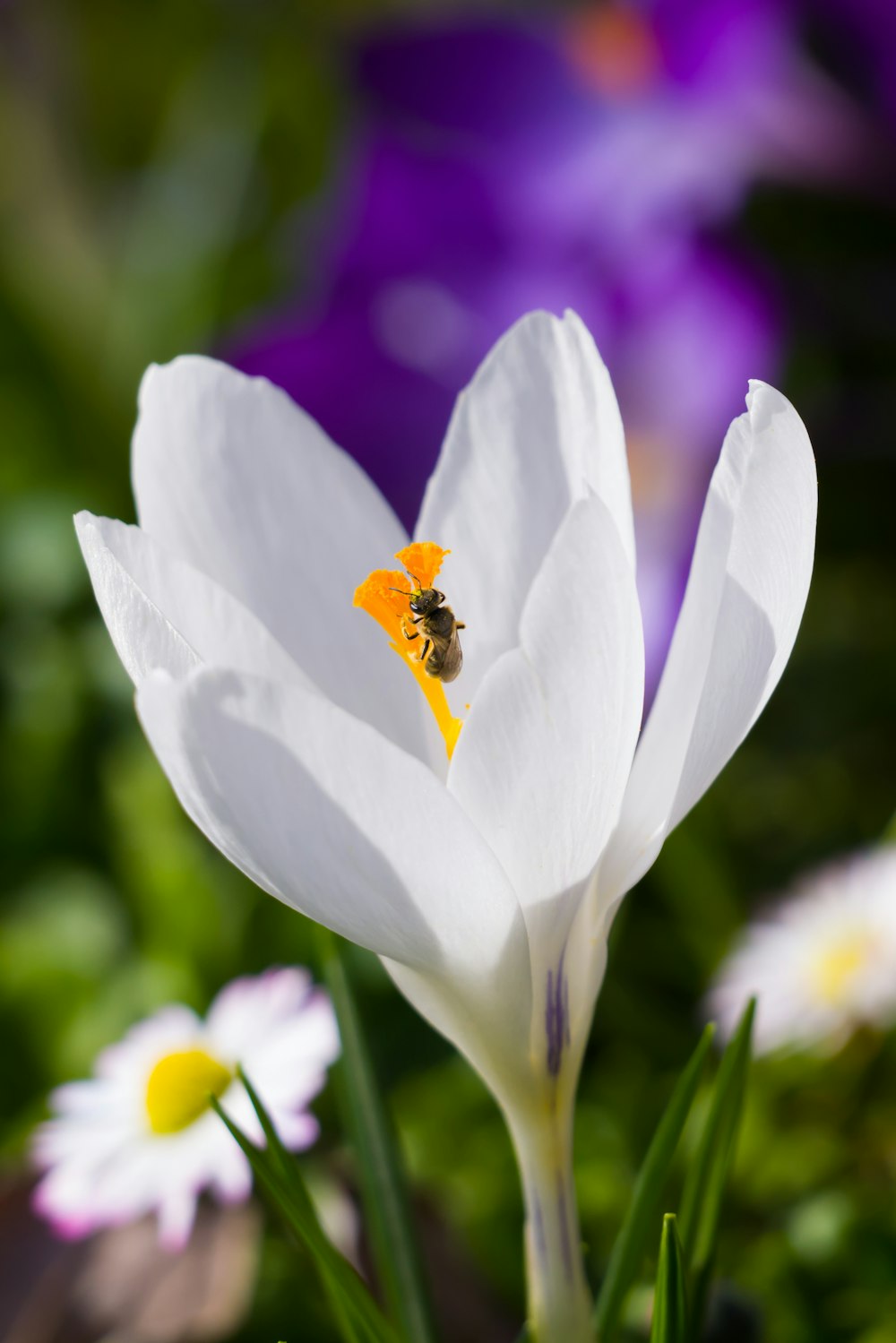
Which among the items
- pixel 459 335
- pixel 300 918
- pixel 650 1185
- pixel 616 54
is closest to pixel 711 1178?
pixel 650 1185

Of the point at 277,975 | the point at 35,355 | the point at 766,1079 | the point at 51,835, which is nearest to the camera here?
the point at 277,975

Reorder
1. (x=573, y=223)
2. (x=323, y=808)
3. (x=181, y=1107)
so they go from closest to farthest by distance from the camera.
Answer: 1. (x=323, y=808)
2. (x=181, y=1107)
3. (x=573, y=223)

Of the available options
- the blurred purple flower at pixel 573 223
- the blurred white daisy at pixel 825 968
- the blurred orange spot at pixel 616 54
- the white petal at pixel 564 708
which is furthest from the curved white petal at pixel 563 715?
the blurred orange spot at pixel 616 54

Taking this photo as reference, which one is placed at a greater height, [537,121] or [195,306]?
[195,306]

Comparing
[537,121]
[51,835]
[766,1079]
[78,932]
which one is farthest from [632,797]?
[537,121]

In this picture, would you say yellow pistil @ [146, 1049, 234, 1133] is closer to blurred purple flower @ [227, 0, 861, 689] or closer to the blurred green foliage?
the blurred green foliage

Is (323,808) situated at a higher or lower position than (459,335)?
lower

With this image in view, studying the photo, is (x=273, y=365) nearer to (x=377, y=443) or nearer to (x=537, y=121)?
(x=377, y=443)

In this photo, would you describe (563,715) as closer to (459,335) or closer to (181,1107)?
(181,1107)
